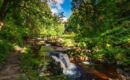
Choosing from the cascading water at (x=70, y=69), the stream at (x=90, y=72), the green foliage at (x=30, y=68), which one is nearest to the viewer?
the green foliage at (x=30, y=68)

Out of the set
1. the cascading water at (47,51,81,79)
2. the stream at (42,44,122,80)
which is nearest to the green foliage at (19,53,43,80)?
the cascading water at (47,51,81,79)

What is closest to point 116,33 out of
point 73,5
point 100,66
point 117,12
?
point 117,12

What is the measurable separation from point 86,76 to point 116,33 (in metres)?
5.88

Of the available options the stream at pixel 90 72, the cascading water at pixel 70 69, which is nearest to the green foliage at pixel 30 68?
the cascading water at pixel 70 69

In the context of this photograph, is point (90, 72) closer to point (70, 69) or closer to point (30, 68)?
point (70, 69)

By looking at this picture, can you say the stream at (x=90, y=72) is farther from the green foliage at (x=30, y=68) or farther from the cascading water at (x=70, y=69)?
the green foliage at (x=30, y=68)

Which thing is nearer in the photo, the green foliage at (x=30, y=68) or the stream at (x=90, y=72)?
the green foliage at (x=30, y=68)

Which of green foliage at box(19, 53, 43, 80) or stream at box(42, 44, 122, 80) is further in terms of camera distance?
stream at box(42, 44, 122, 80)

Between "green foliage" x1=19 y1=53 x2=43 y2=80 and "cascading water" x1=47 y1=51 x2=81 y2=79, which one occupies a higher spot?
"green foliage" x1=19 y1=53 x2=43 y2=80

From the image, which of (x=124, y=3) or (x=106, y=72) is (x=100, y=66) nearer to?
(x=106, y=72)

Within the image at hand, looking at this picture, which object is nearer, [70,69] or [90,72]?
[90,72]

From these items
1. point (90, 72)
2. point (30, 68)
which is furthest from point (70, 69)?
point (30, 68)

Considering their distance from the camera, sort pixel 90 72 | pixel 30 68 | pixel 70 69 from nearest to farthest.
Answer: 1. pixel 30 68
2. pixel 90 72
3. pixel 70 69

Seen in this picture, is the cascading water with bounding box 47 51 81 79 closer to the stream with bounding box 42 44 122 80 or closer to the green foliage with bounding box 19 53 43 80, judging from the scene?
the stream with bounding box 42 44 122 80
